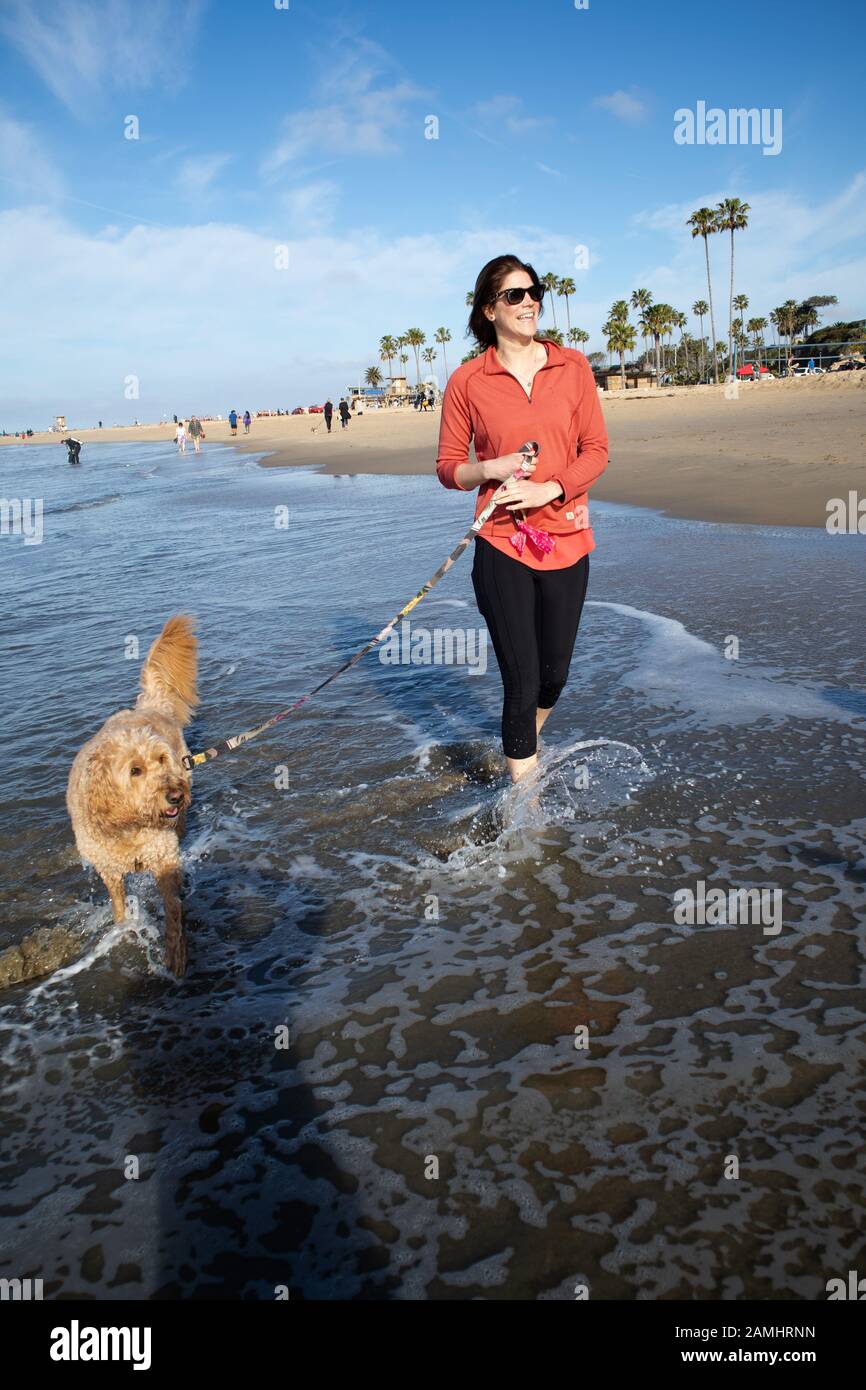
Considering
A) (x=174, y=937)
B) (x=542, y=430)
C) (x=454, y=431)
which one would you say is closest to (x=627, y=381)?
(x=454, y=431)

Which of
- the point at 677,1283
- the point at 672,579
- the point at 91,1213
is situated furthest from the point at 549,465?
the point at 672,579

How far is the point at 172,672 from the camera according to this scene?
4812 mm

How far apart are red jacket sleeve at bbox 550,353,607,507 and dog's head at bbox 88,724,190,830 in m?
2.27

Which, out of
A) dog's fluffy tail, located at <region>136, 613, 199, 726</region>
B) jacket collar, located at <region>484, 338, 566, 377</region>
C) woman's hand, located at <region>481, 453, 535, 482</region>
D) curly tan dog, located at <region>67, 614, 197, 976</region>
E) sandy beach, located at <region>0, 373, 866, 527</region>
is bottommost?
curly tan dog, located at <region>67, 614, 197, 976</region>

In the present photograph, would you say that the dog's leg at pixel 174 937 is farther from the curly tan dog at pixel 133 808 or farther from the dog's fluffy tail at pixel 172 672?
the dog's fluffy tail at pixel 172 672

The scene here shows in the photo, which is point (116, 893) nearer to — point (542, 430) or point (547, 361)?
point (542, 430)

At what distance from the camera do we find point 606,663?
6.57 meters

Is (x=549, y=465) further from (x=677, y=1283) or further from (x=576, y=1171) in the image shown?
(x=677, y=1283)

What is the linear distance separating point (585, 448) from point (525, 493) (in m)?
0.61

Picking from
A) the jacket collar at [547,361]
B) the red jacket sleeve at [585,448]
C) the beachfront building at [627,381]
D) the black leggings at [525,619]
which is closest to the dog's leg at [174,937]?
the black leggings at [525,619]

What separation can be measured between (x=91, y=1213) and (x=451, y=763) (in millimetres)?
3235

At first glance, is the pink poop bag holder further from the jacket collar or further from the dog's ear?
the dog's ear

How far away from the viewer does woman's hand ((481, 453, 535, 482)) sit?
3521 millimetres

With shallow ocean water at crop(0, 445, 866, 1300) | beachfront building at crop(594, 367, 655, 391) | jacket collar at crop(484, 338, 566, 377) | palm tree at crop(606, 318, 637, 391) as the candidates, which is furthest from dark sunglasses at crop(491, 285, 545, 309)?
palm tree at crop(606, 318, 637, 391)
